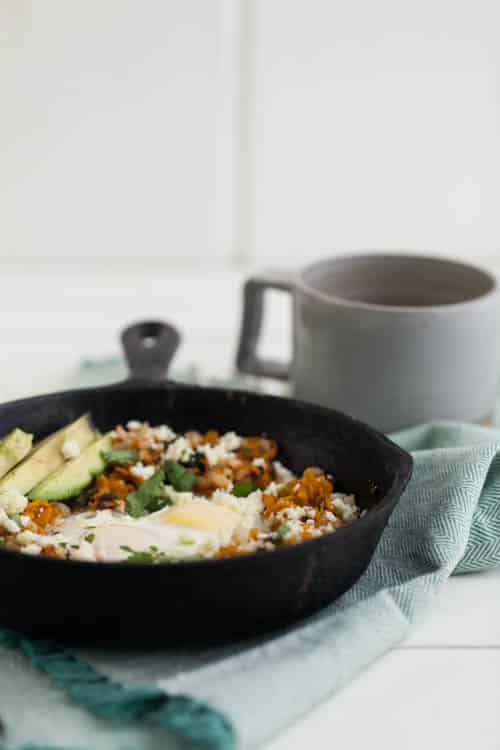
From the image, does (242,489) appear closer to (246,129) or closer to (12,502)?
(12,502)

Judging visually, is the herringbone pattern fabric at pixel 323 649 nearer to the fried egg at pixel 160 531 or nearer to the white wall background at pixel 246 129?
the fried egg at pixel 160 531

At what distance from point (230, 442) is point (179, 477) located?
75 millimetres

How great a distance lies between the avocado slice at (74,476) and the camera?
106cm

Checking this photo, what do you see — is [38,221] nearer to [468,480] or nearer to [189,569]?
[468,480]

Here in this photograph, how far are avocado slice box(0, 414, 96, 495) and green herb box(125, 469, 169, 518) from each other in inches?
3.5

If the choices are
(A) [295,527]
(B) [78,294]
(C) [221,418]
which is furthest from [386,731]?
(B) [78,294]

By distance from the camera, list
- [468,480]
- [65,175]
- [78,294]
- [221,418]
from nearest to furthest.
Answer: [468,480]
[221,418]
[78,294]
[65,175]

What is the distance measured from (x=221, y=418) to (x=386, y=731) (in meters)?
0.44

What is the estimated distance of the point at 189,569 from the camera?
823mm

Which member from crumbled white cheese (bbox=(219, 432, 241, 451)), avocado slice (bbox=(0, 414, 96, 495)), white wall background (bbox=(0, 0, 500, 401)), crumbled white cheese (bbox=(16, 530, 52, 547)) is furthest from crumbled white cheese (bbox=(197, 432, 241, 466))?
white wall background (bbox=(0, 0, 500, 401))

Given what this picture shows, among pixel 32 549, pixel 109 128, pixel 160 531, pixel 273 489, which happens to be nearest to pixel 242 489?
pixel 273 489

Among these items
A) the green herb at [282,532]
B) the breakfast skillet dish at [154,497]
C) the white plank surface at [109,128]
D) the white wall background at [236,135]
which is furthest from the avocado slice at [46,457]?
the white plank surface at [109,128]

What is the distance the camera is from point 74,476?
1092 millimetres

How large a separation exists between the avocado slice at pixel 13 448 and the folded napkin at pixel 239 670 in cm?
21
